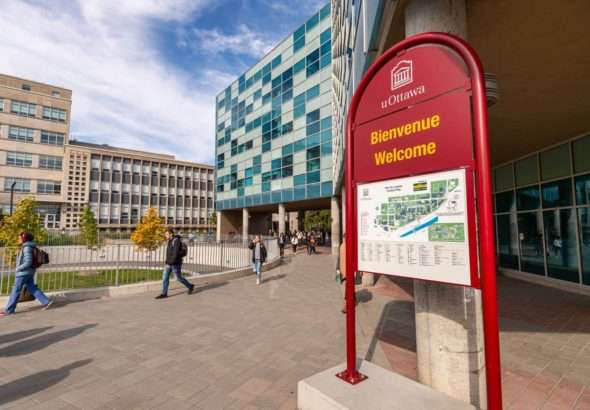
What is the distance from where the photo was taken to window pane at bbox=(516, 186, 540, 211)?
417 inches

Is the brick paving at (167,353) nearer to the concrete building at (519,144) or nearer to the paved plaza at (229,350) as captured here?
the paved plaza at (229,350)

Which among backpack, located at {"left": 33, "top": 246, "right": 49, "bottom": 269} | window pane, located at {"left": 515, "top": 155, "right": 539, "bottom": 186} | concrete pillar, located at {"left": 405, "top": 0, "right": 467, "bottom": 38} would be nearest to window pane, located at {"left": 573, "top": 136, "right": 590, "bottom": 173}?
window pane, located at {"left": 515, "top": 155, "right": 539, "bottom": 186}

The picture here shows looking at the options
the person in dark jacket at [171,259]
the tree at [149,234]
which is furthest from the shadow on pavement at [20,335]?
the tree at [149,234]

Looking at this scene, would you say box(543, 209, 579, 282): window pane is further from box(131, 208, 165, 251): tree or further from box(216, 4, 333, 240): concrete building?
box(131, 208, 165, 251): tree

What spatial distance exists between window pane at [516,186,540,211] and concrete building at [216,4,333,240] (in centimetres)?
1616

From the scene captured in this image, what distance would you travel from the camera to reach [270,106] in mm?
34844

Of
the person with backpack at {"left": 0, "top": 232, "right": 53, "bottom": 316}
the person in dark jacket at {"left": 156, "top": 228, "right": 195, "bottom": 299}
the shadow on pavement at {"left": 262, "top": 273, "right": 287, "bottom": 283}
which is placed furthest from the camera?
the shadow on pavement at {"left": 262, "top": 273, "right": 287, "bottom": 283}

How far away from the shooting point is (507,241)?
40.7 feet

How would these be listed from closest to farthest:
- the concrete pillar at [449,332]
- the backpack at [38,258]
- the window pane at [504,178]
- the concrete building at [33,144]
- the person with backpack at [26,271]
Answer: the concrete pillar at [449,332], the person with backpack at [26,271], the backpack at [38,258], the window pane at [504,178], the concrete building at [33,144]

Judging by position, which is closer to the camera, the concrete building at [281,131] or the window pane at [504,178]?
the window pane at [504,178]

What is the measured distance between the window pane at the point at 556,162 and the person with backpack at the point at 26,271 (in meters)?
15.2

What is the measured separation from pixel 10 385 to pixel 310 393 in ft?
12.2

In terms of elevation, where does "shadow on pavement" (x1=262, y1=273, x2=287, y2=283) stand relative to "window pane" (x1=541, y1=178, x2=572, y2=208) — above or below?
below

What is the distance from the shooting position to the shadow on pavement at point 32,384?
3.33 metres
